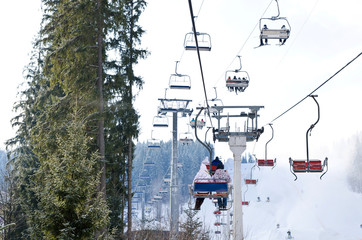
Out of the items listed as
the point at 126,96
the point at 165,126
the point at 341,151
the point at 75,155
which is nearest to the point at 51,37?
the point at 126,96

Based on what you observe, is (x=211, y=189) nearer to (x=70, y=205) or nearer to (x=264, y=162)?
(x=70, y=205)

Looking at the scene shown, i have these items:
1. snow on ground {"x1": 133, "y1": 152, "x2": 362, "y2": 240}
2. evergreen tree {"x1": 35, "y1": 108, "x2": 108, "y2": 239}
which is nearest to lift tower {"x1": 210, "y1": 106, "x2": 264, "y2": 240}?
evergreen tree {"x1": 35, "y1": 108, "x2": 108, "y2": 239}

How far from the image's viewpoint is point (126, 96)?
1956 centimetres

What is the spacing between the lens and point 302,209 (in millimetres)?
93062

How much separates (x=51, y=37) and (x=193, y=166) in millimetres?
99865

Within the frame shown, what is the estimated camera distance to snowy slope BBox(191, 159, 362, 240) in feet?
218

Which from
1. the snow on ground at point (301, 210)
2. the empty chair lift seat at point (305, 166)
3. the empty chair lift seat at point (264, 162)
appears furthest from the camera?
the snow on ground at point (301, 210)

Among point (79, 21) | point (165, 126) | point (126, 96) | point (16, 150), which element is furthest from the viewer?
point (165, 126)

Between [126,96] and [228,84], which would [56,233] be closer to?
[126,96]

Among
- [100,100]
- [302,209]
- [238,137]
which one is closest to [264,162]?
[238,137]

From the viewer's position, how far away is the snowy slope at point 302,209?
66.6 metres

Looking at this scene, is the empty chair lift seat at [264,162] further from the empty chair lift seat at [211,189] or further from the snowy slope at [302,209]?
the snowy slope at [302,209]

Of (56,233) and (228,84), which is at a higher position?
(228,84)

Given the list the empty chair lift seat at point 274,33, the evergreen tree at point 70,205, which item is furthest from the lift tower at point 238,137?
the evergreen tree at point 70,205
